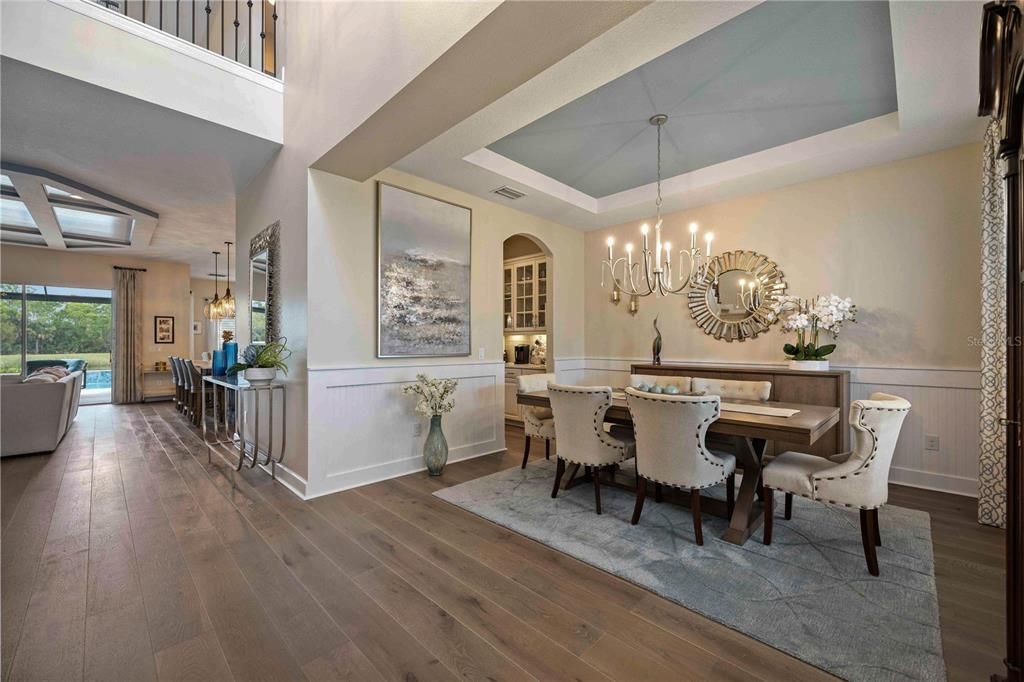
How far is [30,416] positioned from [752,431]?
21.7 feet

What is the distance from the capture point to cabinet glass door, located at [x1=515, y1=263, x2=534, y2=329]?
6402 millimetres

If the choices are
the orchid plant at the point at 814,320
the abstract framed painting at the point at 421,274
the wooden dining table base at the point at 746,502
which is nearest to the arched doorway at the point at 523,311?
the abstract framed painting at the point at 421,274

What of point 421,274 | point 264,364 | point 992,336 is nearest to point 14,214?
point 264,364

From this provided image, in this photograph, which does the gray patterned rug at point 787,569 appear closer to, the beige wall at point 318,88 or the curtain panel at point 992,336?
the curtain panel at point 992,336

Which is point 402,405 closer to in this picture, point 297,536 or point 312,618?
point 297,536

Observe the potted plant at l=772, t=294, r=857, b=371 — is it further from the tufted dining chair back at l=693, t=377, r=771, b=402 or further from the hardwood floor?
the hardwood floor

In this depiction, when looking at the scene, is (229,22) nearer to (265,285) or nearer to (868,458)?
(265,285)

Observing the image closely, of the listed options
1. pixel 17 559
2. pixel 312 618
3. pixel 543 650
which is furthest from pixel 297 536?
pixel 543 650

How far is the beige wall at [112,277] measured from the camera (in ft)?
24.7

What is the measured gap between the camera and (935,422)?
351 cm

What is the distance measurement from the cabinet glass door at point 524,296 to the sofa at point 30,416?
5407mm

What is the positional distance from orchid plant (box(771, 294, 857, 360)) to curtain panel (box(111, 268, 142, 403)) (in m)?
10.7

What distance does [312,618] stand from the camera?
1879mm

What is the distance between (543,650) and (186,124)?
405 centimetres
